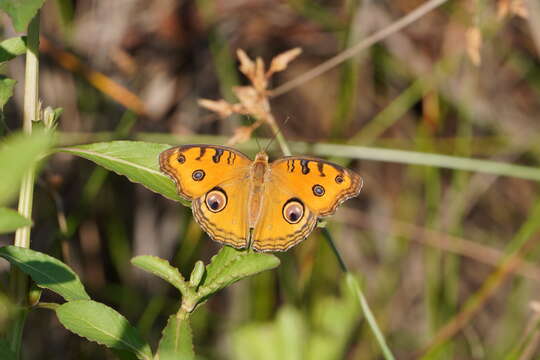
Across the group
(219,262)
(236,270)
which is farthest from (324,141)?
(236,270)

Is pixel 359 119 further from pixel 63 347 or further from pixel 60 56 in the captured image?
pixel 63 347

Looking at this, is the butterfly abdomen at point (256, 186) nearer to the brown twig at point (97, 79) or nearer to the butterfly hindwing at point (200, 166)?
the butterfly hindwing at point (200, 166)

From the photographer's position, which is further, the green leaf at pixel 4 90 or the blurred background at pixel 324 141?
the blurred background at pixel 324 141

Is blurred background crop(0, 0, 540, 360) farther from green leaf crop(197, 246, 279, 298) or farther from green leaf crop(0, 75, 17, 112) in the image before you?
green leaf crop(197, 246, 279, 298)

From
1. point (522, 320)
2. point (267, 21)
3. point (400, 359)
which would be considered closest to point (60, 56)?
point (267, 21)

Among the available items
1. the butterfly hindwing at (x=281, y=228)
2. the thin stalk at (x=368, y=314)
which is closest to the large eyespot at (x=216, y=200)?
the butterfly hindwing at (x=281, y=228)

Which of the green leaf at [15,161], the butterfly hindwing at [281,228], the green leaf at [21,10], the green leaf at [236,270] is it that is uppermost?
the green leaf at [21,10]

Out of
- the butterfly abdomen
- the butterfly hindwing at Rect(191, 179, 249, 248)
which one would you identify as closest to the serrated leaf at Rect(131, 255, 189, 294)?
the butterfly hindwing at Rect(191, 179, 249, 248)

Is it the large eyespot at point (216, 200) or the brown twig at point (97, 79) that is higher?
the brown twig at point (97, 79)
